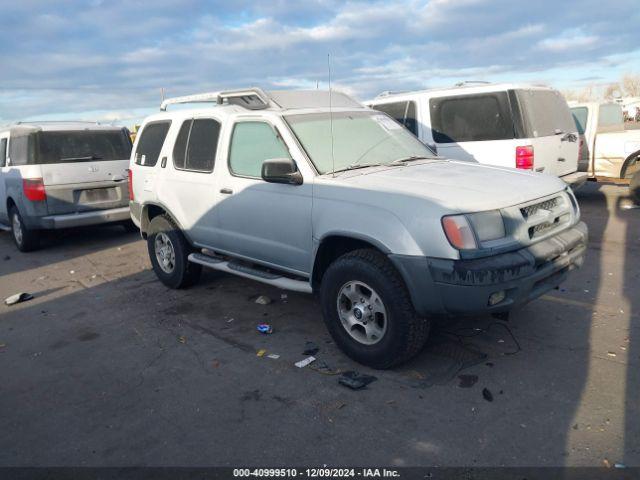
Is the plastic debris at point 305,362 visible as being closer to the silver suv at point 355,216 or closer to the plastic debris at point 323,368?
the plastic debris at point 323,368

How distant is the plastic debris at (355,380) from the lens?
3.65 metres

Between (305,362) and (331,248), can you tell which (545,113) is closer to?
(331,248)

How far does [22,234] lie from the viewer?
8.74m

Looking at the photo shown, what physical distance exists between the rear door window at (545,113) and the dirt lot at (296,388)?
96.1 inches

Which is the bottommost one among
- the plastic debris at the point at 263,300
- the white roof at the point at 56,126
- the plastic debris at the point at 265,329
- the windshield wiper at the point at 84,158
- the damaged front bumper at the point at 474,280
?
the plastic debris at the point at 265,329

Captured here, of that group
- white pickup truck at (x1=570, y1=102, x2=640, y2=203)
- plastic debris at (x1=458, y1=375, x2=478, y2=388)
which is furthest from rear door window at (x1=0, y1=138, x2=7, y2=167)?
white pickup truck at (x1=570, y1=102, x2=640, y2=203)

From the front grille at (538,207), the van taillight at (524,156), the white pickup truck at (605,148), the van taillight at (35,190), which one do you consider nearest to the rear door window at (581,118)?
the white pickup truck at (605,148)

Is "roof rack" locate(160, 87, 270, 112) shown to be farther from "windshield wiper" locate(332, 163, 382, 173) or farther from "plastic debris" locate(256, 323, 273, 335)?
"plastic debris" locate(256, 323, 273, 335)

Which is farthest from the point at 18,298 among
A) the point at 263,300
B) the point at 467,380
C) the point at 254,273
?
the point at 467,380

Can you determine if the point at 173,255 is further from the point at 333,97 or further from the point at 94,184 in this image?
the point at 94,184

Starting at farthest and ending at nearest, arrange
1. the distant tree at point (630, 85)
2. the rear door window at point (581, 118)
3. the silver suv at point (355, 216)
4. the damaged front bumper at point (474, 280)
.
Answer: the distant tree at point (630, 85) < the rear door window at point (581, 118) < the silver suv at point (355, 216) < the damaged front bumper at point (474, 280)

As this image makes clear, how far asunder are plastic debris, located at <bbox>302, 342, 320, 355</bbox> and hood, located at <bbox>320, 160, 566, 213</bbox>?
4.59ft

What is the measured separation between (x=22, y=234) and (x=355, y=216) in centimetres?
720

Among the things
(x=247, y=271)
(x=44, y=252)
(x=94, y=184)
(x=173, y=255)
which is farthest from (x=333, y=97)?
(x=44, y=252)
